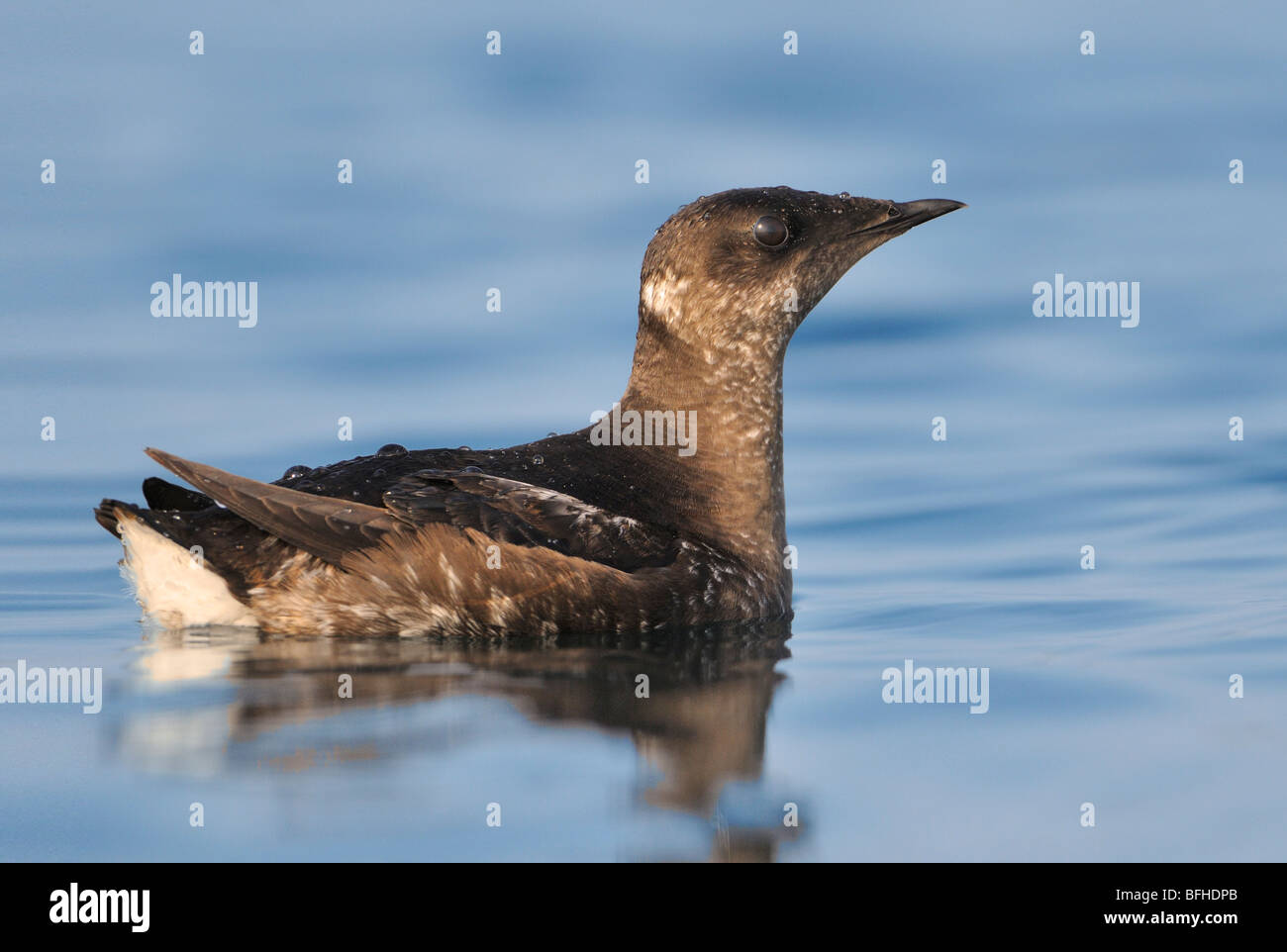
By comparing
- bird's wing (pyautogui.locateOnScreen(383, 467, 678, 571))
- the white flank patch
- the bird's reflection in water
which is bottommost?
the bird's reflection in water

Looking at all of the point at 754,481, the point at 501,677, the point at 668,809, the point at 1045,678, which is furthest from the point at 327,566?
the point at 1045,678

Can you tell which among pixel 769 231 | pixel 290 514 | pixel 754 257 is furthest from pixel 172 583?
pixel 769 231

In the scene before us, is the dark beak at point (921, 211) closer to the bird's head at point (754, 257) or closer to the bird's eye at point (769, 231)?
the bird's head at point (754, 257)

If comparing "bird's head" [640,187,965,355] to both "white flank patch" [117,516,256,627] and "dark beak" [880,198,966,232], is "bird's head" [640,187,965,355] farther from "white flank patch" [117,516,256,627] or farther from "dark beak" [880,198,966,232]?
"white flank patch" [117,516,256,627]

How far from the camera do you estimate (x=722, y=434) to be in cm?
947

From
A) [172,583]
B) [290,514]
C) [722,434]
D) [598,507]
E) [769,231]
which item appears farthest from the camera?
[722,434]

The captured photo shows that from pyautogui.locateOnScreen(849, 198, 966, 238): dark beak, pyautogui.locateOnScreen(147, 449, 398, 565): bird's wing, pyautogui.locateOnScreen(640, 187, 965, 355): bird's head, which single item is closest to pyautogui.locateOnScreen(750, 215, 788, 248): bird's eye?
pyautogui.locateOnScreen(640, 187, 965, 355): bird's head

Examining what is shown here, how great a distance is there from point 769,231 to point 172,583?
4164mm

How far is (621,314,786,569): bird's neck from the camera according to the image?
30.7 ft

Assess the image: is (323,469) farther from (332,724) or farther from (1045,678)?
(1045,678)

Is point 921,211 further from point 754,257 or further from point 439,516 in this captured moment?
point 439,516

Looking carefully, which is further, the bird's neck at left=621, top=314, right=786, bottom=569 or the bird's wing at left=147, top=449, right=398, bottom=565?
the bird's neck at left=621, top=314, right=786, bottom=569

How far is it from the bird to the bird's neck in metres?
0.01

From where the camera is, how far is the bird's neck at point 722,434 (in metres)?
9.34
